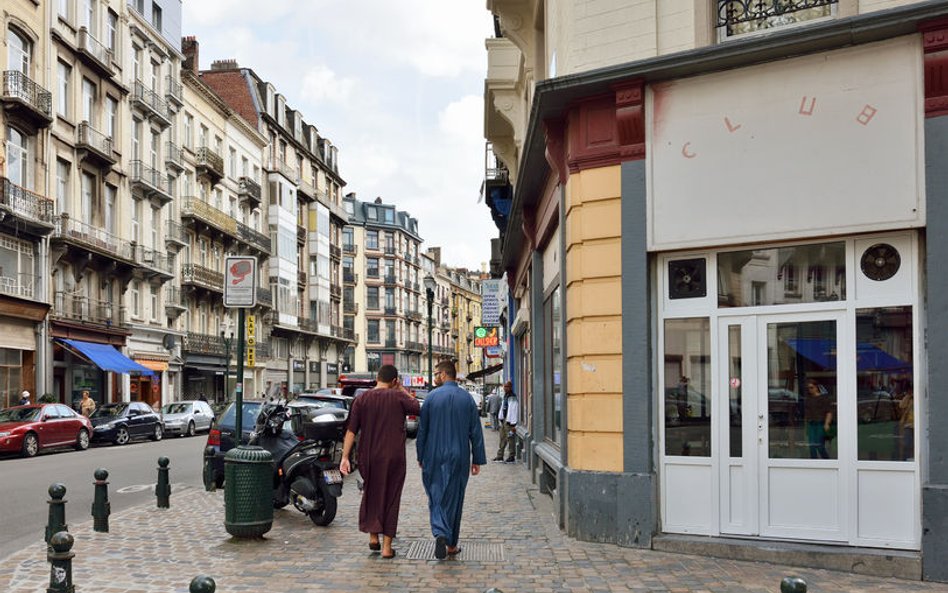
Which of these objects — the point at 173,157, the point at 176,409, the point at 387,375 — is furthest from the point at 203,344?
the point at 387,375

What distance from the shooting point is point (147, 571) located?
7676mm

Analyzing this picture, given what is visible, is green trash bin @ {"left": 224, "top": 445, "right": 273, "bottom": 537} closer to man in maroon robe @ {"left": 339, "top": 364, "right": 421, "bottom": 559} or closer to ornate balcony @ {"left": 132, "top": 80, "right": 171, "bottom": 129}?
man in maroon robe @ {"left": 339, "top": 364, "right": 421, "bottom": 559}

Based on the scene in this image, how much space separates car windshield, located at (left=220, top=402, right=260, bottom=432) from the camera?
1507cm

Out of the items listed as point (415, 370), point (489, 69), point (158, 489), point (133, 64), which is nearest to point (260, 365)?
point (133, 64)

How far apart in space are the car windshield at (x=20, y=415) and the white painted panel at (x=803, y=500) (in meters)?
19.4

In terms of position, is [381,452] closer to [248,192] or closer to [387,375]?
[387,375]

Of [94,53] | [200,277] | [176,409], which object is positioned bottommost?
[176,409]

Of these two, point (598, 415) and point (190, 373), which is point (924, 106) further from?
point (190, 373)

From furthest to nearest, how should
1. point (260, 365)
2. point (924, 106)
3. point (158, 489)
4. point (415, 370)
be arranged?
point (415, 370), point (260, 365), point (158, 489), point (924, 106)

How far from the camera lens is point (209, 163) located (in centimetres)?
4641

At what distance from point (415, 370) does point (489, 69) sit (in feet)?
295

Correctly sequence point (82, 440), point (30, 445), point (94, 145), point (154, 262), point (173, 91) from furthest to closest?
point (173, 91), point (154, 262), point (94, 145), point (82, 440), point (30, 445)

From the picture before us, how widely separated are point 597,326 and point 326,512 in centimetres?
366

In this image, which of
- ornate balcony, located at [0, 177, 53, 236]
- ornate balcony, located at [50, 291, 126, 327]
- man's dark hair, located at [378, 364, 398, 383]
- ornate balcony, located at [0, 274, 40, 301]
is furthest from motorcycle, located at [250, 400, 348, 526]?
ornate balcony, located at [50, 291, 126, 327]
